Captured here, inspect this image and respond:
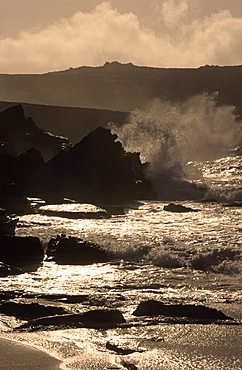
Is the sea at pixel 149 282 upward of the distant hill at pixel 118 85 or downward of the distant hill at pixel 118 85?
downward

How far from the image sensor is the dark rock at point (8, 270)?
447 inches

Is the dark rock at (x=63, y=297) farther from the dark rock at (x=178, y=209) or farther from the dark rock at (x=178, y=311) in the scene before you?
the dark rock at (x=178, y=209)

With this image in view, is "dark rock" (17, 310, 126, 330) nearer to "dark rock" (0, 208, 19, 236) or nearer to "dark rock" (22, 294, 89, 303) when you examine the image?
"dark rock" (22, 294, 89, 303)

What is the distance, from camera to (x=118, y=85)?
99.6 m

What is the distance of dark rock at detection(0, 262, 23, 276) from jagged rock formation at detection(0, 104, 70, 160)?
67.9 ft

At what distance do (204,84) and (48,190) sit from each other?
248 ft

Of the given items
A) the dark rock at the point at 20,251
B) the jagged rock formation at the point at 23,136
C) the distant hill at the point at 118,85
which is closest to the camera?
the dark rock at the point at 20,251

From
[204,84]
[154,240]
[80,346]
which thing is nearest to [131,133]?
[154,240]

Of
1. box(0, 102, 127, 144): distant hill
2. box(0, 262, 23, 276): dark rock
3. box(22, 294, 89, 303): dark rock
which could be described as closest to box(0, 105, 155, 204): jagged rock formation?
box(0, 262, 23, 276): dark rock

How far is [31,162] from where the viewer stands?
24.4 metres

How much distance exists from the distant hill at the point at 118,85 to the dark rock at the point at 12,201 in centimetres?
6774

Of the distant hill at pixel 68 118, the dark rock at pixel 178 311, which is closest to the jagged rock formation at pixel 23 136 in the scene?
the distant hill at pixel 68 118

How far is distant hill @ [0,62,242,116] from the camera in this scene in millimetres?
93938

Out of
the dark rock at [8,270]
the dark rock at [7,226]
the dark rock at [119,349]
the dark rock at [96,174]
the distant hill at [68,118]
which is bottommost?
the dark rock at [119,349]
